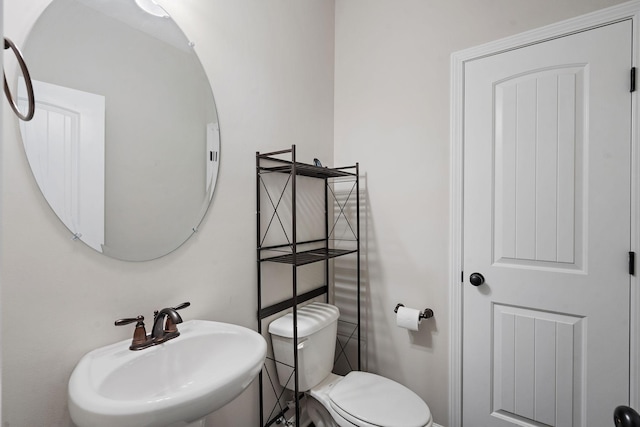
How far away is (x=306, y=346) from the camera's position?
5.05 ft

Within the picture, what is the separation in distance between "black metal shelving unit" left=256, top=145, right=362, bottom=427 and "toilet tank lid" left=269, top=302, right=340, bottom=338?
60 mm

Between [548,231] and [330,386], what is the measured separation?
1.27 meters

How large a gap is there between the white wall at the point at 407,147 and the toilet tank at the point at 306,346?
43 centimetres

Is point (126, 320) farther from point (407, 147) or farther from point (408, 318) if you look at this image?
point (407, 147)

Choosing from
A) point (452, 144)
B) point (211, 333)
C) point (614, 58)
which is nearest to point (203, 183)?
point (211, 333)

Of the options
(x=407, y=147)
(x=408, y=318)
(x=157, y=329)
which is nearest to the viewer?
(x=157, y=329)

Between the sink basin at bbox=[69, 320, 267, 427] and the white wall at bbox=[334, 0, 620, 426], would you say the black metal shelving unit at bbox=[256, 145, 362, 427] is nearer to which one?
the white wall at bbox=[334, 0, 620, 426]

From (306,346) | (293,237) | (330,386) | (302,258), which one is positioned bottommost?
(330,386)

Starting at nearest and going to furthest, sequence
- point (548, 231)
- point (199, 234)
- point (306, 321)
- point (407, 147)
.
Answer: point (199, 234) → point (548, 231) → point (306, 321) → point (407, 147)

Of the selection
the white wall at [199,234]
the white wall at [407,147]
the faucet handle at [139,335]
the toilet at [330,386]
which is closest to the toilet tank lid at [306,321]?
the toilet at [330,386]

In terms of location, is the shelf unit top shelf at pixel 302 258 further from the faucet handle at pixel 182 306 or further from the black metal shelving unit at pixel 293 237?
the faucet handle at pixel 182 306

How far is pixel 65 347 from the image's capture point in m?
0.96

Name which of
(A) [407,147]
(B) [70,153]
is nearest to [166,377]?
(B) [70,153]

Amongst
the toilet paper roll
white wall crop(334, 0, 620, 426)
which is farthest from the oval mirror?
the toilet paper roll
